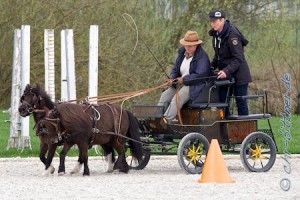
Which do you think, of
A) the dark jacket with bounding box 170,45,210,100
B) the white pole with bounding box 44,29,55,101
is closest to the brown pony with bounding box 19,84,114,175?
the dark jacket with bounding box 170,45,210,100

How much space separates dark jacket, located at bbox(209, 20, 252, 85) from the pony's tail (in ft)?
4.72

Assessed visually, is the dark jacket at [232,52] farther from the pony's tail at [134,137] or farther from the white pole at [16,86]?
the white pole at [16,86]

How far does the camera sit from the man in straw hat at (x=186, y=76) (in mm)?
14266

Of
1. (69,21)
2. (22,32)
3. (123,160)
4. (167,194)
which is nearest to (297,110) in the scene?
(69,21)

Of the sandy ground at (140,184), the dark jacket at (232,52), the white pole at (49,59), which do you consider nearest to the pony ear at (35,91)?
the sandy ground at (140,184)

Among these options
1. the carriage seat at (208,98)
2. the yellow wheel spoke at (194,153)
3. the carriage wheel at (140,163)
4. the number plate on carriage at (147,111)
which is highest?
the carriage seat at (208,98)

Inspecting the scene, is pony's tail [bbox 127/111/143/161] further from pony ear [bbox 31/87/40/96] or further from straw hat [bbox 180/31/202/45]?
pony ear [bbox 31/87/40/96]

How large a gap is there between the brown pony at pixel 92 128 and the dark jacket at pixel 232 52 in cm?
152

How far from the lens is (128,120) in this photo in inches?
569

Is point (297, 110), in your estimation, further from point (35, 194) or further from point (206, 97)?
point (35, 194)

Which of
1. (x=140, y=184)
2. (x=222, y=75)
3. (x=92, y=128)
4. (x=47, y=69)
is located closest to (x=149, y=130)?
(x=92, y=128)

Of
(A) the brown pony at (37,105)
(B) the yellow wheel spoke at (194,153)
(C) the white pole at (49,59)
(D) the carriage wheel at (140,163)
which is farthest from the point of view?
(C) the white pole at (49,59)

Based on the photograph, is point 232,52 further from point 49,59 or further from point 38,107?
point 49,59

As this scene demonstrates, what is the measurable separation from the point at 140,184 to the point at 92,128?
158cm
